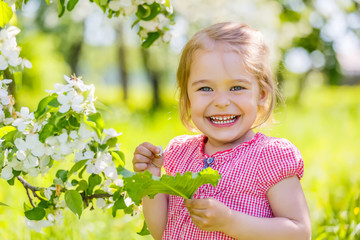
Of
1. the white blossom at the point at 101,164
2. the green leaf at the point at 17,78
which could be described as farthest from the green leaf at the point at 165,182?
the green leaf at the point at 17,78

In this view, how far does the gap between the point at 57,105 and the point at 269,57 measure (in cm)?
84

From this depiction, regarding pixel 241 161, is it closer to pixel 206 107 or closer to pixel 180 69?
pixel 206 107

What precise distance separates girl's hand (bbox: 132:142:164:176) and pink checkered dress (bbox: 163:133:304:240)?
0.15m

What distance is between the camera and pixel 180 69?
1.94 metres

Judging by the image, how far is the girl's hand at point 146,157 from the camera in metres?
1.81

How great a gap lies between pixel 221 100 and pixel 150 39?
687mm

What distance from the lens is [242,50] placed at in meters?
1.76

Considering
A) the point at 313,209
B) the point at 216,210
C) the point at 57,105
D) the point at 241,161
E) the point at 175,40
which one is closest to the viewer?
the point at 216,210

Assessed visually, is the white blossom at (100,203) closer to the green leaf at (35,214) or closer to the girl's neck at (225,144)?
the green leaf at (35,214)

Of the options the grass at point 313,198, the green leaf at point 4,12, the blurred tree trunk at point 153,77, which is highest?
the green leaf at point 4,12

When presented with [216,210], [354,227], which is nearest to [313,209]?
[354,227]

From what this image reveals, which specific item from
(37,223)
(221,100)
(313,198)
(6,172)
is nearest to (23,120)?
(6,172)

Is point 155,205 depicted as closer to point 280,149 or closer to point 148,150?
point 148,150

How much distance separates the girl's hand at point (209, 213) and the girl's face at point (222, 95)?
33cm
